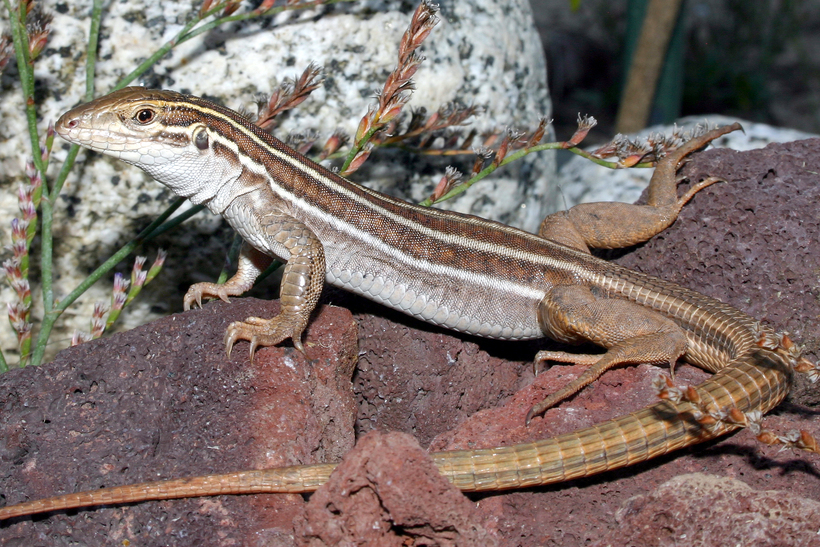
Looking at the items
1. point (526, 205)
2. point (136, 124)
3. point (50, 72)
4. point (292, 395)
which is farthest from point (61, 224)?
point (526, 205)

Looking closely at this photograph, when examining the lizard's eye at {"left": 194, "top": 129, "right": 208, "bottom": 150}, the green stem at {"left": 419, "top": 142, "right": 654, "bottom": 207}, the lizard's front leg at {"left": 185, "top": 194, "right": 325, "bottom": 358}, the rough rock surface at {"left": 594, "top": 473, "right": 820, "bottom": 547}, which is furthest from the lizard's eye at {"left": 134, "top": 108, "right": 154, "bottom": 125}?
the rough rock surface at {"left": 594, "top": 473, "right": 820, "bottom": 547}

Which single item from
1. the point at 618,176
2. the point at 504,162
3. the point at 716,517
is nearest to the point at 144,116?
the point at 504,162

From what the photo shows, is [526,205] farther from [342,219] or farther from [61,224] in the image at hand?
[61,224]

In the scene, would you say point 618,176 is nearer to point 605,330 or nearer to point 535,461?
point 605,330

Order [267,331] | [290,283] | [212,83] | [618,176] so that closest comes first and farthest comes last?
[267,331] → [290,283] → [212,83] → [618,176]

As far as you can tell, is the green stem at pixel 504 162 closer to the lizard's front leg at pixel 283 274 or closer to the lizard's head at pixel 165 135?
the lizard's front leg at pixel 283 274

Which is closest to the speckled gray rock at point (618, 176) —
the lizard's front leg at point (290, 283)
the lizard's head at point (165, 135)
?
the lizard's front leg at point (290, 283)
